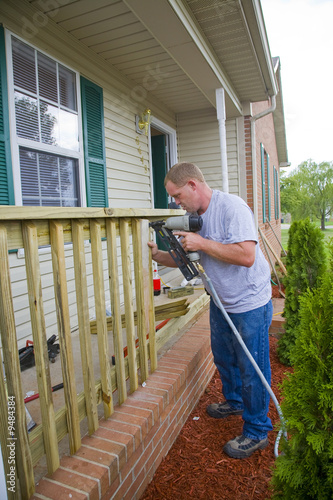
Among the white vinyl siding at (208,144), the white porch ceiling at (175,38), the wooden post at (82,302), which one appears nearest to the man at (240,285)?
the wooden post at (82,302)

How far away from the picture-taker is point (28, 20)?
2975 millimetres

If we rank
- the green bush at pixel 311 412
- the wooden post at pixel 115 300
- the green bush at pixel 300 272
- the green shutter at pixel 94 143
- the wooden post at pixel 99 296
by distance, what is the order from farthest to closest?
the green shutter at pixel 94 143
the green bush at pixel 300 272
the wooden post at pixel 115 300
the wooden post at pixel 99 296
the green bush at pixel 311 412

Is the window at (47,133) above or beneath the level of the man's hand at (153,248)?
above

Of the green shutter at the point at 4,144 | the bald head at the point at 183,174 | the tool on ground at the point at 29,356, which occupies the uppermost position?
the green shutter at the point at 4,144

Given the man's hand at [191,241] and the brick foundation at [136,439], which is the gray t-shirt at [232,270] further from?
the brick foundation at [136,439]

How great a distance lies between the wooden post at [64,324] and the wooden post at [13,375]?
237 millimetres

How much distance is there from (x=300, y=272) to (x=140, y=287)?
7.40 feet

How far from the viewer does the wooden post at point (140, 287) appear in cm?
199

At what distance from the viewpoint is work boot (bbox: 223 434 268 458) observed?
80.7 inches

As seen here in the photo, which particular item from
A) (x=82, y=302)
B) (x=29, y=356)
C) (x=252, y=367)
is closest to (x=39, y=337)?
(x=82, y=302)

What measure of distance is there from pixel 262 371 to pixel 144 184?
152 inches

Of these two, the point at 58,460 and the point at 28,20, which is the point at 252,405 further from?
the point at 28,20

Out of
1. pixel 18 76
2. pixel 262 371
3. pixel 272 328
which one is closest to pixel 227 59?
pixel 18 76

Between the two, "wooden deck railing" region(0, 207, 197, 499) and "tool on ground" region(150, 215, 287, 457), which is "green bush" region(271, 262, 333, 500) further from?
"wooden deck railing" region(0, 207, 197, 499)
